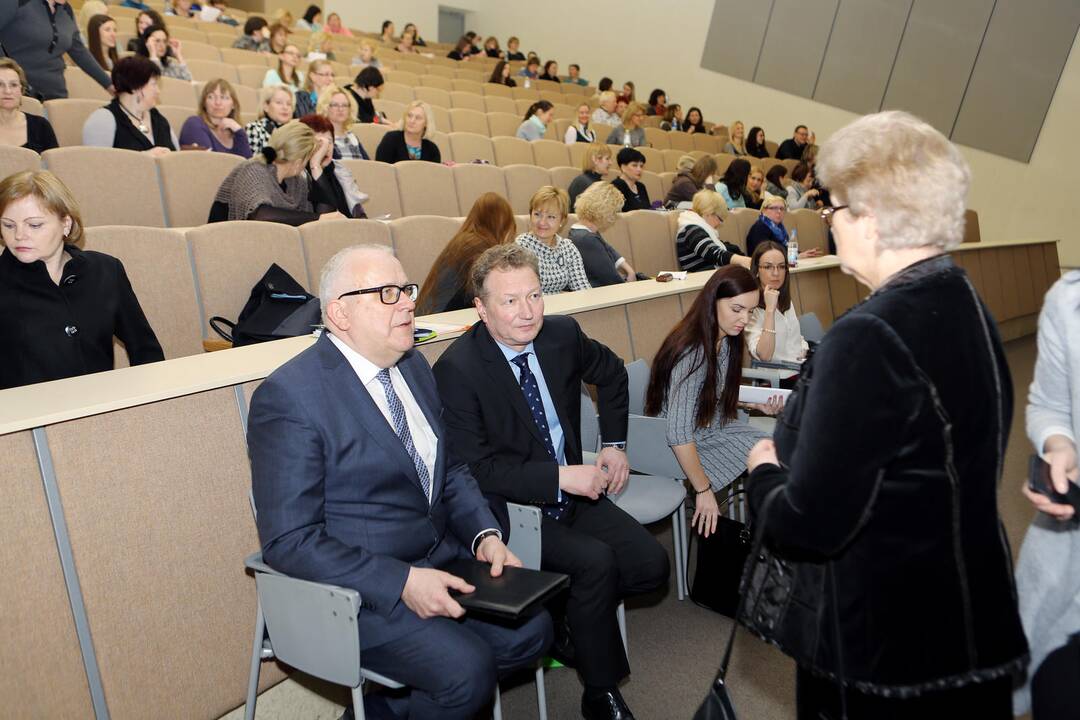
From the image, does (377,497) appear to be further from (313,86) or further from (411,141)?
(313,86)

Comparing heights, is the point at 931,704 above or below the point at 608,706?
above

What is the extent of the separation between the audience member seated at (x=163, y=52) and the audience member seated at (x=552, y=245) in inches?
124

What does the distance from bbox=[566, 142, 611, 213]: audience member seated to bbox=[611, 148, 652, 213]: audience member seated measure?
13 cm

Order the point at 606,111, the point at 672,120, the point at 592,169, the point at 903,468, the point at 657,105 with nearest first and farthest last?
the point at 903,468
the point at 592,169
the point at 606,111
the point at 672,120
the point at 657,105

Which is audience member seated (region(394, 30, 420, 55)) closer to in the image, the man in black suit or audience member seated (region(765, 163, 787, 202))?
audience member seated (region(765, 163, 787, 202))

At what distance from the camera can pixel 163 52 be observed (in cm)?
579

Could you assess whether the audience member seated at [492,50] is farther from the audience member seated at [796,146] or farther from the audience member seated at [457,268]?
the audience member seated at [457,268]

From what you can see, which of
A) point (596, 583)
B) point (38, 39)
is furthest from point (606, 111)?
point (596, 583)

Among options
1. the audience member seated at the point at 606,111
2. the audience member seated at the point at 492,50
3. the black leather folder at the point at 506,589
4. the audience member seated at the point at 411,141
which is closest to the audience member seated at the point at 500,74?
the audience member seated at the point at 606,111

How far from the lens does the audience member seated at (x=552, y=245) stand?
4086 mm

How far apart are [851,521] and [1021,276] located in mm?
8053

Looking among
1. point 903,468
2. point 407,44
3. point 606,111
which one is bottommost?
point 606,111

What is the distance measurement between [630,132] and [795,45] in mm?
4433

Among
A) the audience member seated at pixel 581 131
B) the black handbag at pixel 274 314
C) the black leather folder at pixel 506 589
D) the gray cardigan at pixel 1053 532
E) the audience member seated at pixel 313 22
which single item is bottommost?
the black leather folder at pixel 506 589
